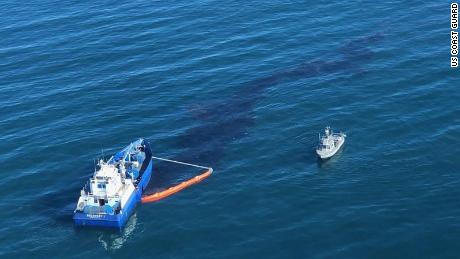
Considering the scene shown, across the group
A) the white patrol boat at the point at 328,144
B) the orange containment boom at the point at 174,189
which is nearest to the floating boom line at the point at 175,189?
the orange containment boom at the point at 174,189

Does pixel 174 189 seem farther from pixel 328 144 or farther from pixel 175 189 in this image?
pixel 328 144

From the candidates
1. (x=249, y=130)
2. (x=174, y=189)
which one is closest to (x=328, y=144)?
(x=249, y=130)

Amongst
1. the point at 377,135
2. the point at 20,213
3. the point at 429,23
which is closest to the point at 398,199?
the point at 377,135

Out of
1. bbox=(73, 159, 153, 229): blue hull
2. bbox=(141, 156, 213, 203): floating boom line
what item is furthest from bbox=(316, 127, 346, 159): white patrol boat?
bbox=(73, 159, 153, 229): blue hull

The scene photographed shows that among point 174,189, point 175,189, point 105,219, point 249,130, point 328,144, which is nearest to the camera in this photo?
point 105,219

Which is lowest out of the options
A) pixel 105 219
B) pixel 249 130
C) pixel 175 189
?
pixel 175 189

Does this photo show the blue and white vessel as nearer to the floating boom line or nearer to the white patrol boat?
the floating boom line

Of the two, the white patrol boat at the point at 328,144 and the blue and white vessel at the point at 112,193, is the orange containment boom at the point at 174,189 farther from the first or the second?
the white patrol boat at the point at 328,144
